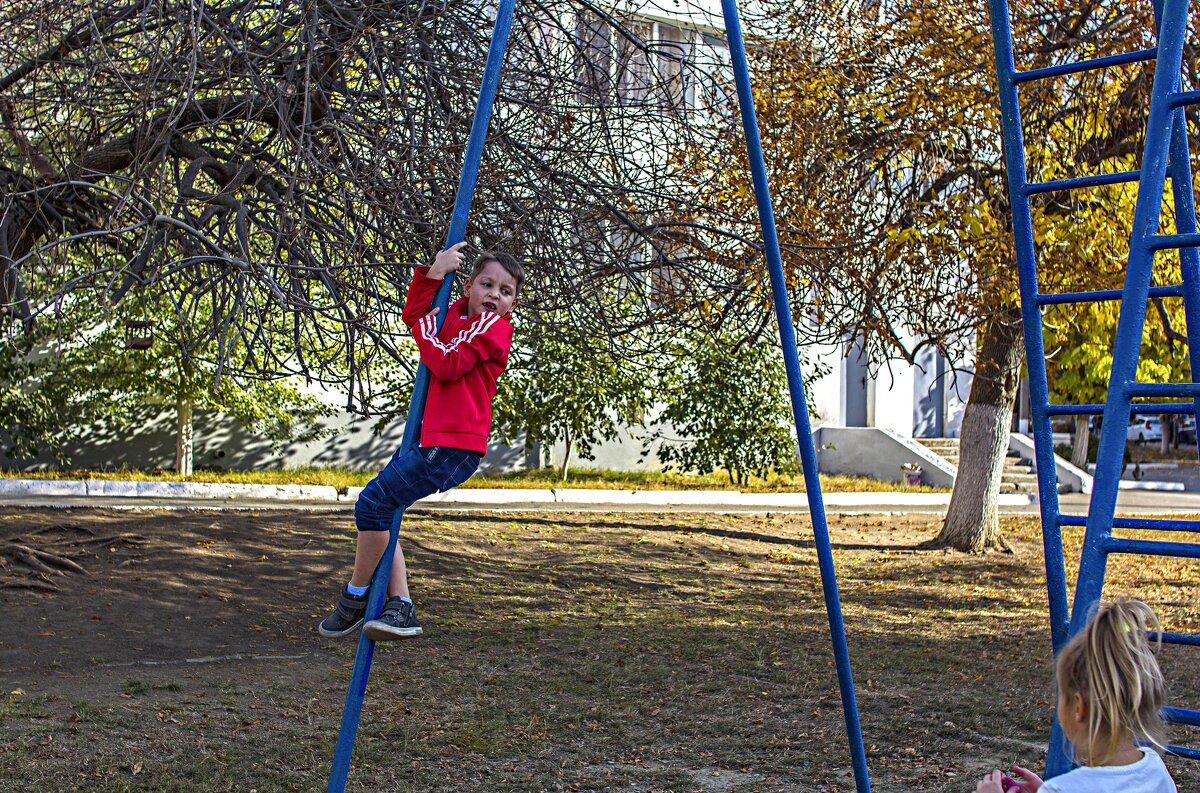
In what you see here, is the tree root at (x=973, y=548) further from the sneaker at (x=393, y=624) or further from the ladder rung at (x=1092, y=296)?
the sneaker at (x=393, y=624)

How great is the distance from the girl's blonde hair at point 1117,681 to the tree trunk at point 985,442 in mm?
9868

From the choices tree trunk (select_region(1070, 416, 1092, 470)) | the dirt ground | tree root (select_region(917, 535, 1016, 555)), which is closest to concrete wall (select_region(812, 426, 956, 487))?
tree trunk (select_region(1070, 416, 1092, 470))

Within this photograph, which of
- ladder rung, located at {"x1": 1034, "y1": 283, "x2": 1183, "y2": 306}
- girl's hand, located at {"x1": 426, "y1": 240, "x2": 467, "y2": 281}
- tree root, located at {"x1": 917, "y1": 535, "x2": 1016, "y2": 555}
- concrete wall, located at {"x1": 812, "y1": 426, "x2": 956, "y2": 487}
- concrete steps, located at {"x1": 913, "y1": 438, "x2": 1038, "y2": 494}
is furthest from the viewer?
A: concrete wall, located at {"x1": 812, "y1": 426, "x2": 956, "y2": 487}

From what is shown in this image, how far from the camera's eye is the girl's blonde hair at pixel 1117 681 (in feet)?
8.27

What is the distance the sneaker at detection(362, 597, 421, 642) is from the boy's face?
1.03m

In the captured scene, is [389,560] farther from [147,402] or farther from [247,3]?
[147,402]

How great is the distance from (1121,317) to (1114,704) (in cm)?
123

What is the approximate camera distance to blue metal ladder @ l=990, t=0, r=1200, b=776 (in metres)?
3.14

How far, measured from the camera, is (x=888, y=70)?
1103cm

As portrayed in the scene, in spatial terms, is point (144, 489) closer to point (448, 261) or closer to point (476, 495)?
point (476, 495)

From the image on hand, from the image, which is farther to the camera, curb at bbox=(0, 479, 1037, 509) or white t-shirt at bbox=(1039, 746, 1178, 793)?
curb at bbox=(0, 479, 1037, 509)

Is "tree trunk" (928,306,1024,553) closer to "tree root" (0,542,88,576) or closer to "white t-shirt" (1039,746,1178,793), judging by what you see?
"tree root" (0,542,88,576)

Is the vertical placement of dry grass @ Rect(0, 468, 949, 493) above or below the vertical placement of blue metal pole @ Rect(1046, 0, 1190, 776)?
below

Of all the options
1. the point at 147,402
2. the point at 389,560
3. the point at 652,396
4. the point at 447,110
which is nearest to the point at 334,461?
the point at 147,402
